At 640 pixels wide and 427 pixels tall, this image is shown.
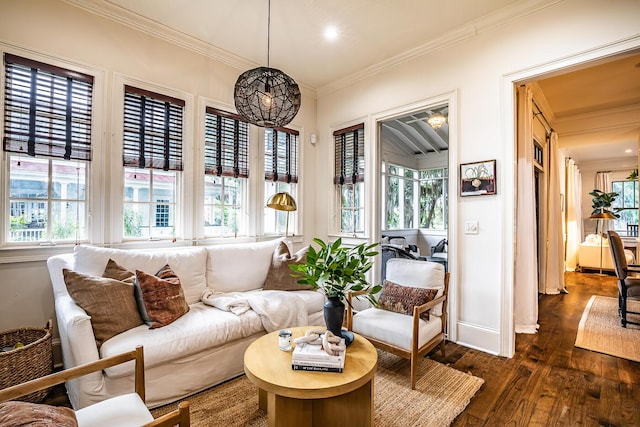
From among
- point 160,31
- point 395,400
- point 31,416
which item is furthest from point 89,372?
point 160,31

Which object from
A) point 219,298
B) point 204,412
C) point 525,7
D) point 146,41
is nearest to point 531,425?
point 204,412

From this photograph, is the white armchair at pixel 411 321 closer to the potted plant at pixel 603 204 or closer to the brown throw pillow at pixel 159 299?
the brown throw pillow at pixel 159 299

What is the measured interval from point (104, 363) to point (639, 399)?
3365 millimetres

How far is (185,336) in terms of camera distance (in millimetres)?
2131

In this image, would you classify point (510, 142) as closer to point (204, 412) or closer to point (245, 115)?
point (245, 115)

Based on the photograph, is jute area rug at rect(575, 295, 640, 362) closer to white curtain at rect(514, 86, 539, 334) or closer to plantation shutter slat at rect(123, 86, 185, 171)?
white curtain at rect(514, 86, 539, 334)

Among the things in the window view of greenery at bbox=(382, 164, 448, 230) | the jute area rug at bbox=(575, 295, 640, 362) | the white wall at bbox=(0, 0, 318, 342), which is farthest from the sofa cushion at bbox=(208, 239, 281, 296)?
the window view of greenery at bbox=(382, 164, 448, 230)

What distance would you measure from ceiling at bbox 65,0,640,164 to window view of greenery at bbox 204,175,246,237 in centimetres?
144

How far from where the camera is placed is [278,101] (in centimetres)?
248

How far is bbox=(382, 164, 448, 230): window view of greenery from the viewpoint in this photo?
22.6ft

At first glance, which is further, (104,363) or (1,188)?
(1,188)

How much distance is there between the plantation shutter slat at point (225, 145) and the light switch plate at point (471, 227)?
258 centimetres

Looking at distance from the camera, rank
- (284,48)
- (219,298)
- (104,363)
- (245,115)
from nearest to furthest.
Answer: (104,363) → (245,115) → (219,298) → (284,48)

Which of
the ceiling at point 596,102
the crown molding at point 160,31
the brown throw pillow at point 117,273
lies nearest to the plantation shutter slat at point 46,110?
the crown molding at point 160,31
